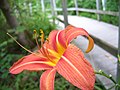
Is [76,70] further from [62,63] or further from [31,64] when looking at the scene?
[31,64]

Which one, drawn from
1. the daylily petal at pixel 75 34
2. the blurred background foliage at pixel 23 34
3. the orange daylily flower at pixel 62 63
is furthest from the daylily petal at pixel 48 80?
the blurred background foliage at pixel 23 34

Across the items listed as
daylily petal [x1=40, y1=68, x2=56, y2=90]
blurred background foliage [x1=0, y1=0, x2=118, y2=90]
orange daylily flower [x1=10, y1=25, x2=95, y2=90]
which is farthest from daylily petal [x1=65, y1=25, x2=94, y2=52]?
blurred background foliage [x1=0, y1=0, x2=118, y2=90]

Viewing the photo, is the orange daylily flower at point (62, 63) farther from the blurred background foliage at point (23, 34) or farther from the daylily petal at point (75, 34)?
the blurred background foliage at point (23, 34)

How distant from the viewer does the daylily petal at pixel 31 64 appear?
0.75 metres

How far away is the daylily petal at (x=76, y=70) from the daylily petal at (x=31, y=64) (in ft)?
0.35

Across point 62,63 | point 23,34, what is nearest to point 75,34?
point 62,63

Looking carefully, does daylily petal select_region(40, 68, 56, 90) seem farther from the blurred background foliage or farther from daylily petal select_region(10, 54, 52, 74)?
the blurred background foliage

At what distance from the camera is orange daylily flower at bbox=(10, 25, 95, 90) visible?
59cm

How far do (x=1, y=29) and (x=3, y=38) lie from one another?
297mm

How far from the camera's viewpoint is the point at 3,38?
4.80 m

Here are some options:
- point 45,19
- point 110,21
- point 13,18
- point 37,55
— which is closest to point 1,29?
point 13,18

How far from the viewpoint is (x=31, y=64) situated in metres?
0.77

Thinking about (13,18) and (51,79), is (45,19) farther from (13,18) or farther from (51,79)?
(51,79)

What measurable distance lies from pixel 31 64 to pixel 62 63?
6.0 inches
